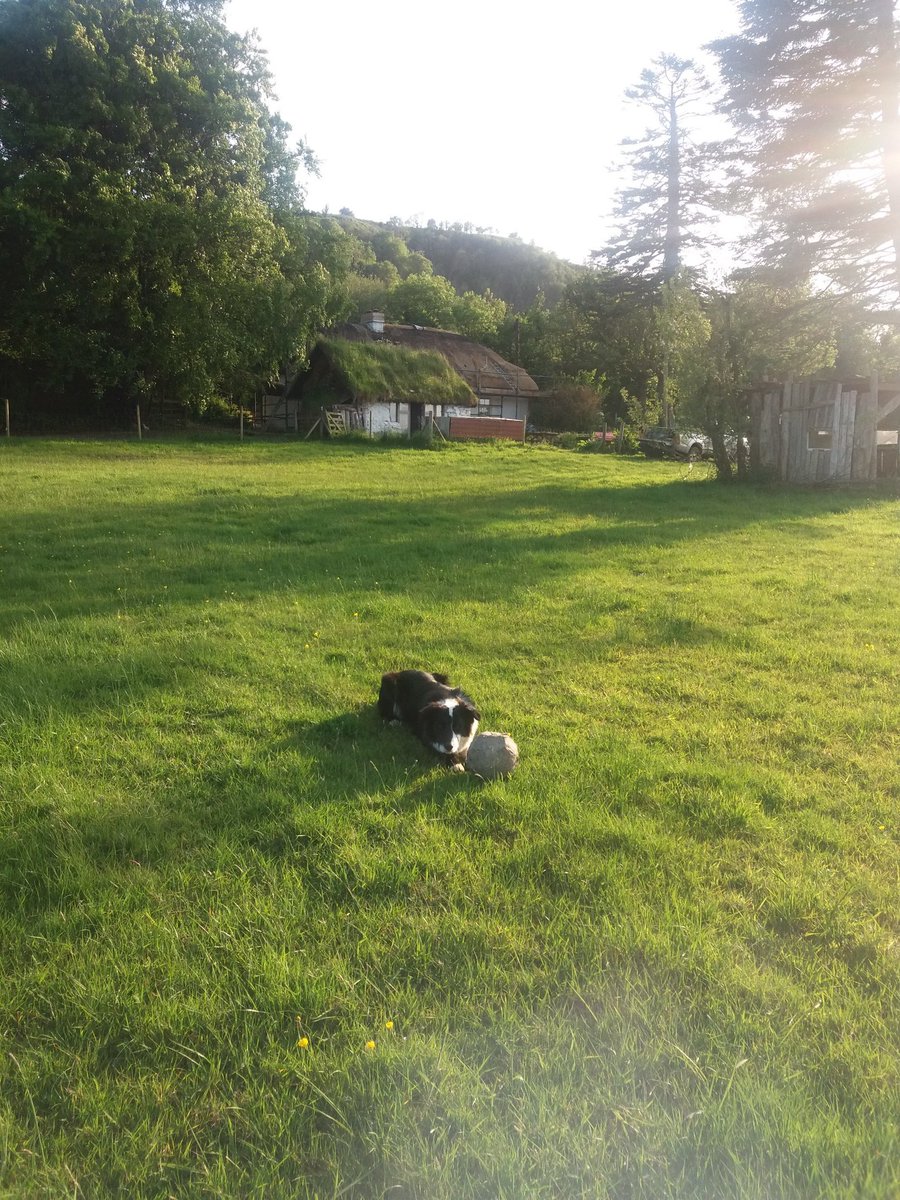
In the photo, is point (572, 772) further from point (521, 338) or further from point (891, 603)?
point (521, 338)

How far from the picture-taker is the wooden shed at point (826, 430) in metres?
19.1

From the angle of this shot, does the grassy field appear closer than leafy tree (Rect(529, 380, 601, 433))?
Yes

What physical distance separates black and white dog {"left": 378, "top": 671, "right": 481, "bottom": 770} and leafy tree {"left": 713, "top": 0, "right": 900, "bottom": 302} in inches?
815

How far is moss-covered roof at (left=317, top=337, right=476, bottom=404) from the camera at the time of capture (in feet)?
127

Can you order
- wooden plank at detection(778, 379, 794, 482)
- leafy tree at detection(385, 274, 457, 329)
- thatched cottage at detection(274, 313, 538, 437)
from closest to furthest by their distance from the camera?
wooden plank at detection(778, 379, 794, 482), thatched cottage at detection(274, 313, 538, 437), leafy tree at detection(385, 274, 457, 329)

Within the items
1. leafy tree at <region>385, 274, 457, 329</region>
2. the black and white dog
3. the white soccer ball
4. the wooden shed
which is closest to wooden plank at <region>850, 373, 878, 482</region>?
the wooden shed

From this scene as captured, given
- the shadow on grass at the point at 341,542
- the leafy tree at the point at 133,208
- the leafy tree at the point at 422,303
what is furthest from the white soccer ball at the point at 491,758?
the leafy tree at the point at 422,303

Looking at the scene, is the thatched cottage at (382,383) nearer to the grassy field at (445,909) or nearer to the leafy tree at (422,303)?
the leafy tree at (422,303)

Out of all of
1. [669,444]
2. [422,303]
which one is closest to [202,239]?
[669,444]

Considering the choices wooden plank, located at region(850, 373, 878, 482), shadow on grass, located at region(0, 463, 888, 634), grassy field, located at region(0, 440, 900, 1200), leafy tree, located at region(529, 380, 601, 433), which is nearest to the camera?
grassy field, located at region(0, 440, 900, 1200)

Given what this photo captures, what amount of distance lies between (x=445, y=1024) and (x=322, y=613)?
539cm

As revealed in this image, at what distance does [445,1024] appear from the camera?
2.46 meters

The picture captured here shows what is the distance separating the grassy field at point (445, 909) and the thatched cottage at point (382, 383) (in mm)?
32916

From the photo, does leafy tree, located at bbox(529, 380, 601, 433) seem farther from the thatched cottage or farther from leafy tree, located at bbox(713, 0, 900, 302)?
leafy tree, located at bbox(713, 0, 900, 302)
